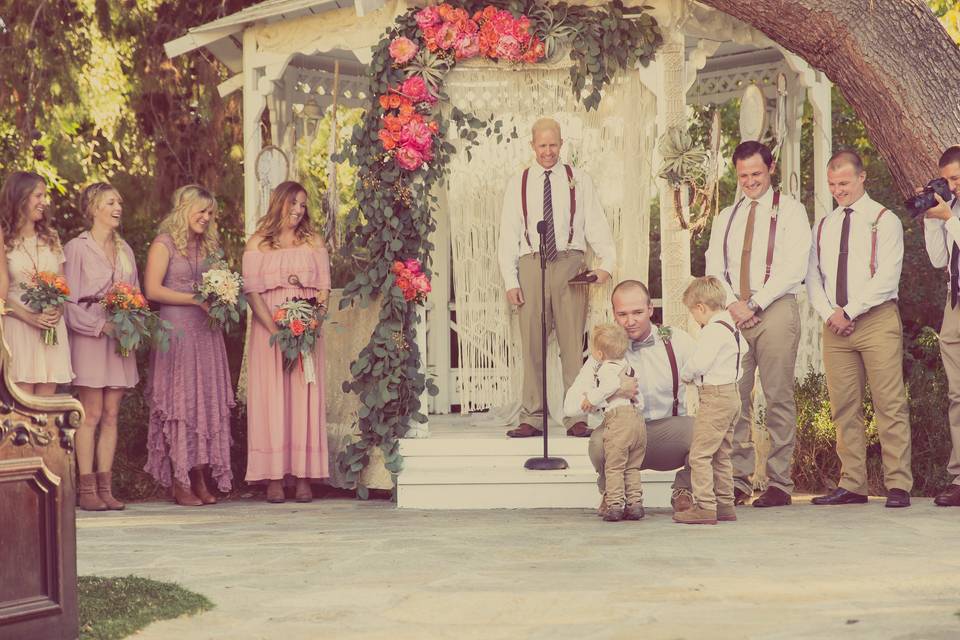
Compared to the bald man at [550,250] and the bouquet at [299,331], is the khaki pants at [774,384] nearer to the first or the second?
the bald man at [550,250]

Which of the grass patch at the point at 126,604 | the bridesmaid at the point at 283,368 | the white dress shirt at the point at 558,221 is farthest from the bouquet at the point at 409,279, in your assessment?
the grass patch at the point at 126,604

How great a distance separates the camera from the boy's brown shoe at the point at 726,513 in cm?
762

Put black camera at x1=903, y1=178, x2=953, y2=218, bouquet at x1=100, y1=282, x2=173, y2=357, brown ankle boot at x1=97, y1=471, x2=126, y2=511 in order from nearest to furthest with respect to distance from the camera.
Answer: black camera at x1=903, y1=178, x2=953, y2=218 → bouquet at x1=100, y1=282, x2=173, y2=357 → brown ankle boot at x1=97, y1=471, x2=126, y2=511

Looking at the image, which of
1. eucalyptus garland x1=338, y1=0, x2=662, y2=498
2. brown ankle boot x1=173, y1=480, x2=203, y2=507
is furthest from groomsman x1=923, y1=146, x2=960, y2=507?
brown ankle boot x1=173, y1=480, x2=203, y2=507

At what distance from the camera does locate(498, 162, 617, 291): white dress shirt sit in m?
9.10

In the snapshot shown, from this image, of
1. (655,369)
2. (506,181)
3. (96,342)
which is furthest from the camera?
(506,181)

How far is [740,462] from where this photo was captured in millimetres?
8375

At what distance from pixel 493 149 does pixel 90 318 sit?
121 inches

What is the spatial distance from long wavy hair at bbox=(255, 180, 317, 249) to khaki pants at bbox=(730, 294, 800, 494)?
2.83 m

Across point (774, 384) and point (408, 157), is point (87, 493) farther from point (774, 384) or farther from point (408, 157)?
point (774, 384)

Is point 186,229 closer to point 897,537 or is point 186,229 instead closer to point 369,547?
point 369,547

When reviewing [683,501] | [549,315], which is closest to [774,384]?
[683,501]

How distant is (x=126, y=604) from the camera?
5410 millimetres

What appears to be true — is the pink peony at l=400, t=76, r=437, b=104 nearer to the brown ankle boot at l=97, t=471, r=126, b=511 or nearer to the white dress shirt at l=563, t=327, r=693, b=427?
the white dress shirt at l=563, t=327, r=693, b=427
